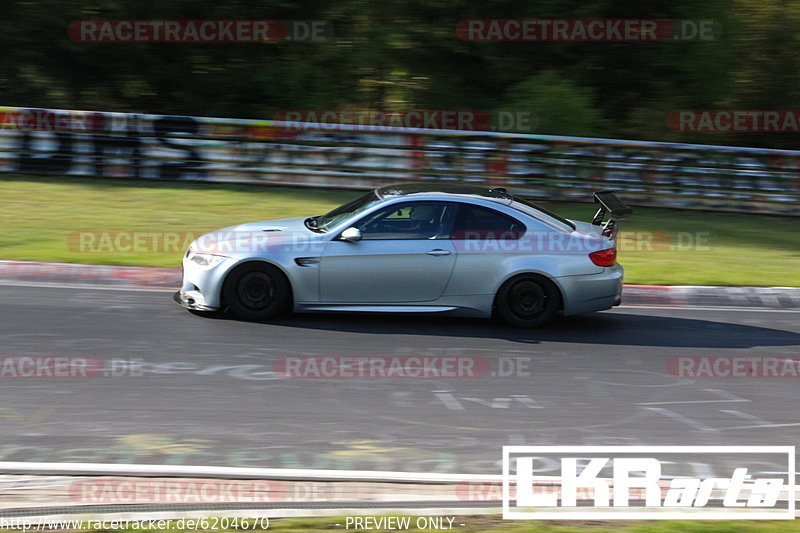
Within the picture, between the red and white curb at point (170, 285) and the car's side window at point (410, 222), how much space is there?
2.79m

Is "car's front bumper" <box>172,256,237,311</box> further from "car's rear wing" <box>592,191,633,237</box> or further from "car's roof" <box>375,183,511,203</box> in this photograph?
"car's rear wing" <box>592,191,633,237</box>

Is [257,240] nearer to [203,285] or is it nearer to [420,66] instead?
[203,285]

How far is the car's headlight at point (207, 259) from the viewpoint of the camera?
900 cm

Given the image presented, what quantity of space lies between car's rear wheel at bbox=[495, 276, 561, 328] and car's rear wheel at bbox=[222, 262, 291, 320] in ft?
7.05

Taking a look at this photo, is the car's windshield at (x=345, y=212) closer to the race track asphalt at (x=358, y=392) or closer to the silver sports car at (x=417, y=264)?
the silver sports car at (x=417, y=264)

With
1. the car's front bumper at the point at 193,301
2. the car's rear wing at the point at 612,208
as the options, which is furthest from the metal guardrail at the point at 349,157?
the car's front bumper at the point at 193,301

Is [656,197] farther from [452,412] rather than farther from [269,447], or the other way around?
[269,447]

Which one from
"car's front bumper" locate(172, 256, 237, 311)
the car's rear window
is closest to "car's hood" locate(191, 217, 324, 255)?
"car's front bumper" locate(172, 256, 237, 311)

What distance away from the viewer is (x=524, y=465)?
5.93 m

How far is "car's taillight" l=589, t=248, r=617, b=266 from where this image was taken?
9328 mm

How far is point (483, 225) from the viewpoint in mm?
9336

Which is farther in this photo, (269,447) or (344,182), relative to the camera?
(344,182)

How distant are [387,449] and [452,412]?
36.7 inches

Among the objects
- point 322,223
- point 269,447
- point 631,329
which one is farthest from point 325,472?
point 631,329
